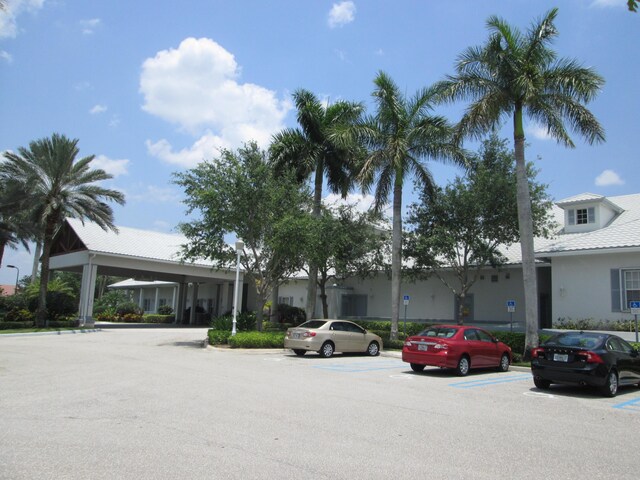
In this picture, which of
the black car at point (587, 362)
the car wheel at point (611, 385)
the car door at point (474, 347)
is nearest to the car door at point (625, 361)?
the black car at point (587, 362)

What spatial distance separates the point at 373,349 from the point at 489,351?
5.76m

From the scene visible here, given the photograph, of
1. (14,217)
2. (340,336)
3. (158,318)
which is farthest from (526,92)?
(158,318)

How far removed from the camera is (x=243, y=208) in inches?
917

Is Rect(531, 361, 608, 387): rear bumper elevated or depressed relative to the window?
depressed

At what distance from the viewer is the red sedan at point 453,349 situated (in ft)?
46.5

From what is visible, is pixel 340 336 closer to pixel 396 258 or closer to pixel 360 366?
pixel 360 366

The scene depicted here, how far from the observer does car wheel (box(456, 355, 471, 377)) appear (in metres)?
14.4

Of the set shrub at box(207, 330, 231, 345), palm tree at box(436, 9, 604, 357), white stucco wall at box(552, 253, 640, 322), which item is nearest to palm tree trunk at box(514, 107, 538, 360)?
palm tree at box(436, 9, 604, 357)

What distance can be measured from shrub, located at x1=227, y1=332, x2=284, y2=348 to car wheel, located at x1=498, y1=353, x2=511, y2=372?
938 cm

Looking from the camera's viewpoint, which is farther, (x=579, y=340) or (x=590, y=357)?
(x=579, y=340)

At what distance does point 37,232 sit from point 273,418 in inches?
1306

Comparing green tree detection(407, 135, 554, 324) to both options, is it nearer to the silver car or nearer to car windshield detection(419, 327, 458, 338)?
the silver car

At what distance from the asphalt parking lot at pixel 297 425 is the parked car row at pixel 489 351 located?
0.48 m

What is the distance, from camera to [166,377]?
12.3 metres
